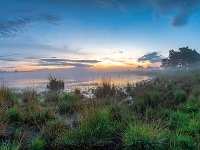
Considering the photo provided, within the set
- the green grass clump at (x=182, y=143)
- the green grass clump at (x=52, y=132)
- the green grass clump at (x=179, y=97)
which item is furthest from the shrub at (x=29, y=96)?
the green grass clump at (x=179, y=97)

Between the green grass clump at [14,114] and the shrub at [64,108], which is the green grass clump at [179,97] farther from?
the green grass clump at [14,114]

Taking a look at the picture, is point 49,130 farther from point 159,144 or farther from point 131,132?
point 159,144

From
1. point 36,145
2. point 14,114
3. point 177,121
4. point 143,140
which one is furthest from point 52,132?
point 177,121

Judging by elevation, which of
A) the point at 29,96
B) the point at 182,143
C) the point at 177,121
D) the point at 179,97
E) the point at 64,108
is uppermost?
the point at 29,96

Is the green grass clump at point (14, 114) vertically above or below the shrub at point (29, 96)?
below

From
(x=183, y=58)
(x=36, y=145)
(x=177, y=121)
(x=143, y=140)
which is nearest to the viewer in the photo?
(x=143, y=140)

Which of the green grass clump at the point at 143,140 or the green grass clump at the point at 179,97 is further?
the green grass clump at the point at 179,97

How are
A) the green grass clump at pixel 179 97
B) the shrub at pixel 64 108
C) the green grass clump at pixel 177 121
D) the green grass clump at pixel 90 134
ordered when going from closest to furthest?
1. the green grass clump at pixel 90 134
2. the green grass clump at pixel 177 121
3. the shrub at pixel 64 108
4. the green grass clump at pixel 179 97

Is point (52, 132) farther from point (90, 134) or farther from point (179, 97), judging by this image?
point (179, 97)

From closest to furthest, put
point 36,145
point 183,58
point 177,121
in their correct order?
point 36,145 → point 177,121 → point 183,58

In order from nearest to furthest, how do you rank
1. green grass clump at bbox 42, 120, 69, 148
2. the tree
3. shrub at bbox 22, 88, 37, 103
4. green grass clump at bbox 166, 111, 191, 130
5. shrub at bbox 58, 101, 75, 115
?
green grass clump at bbox 42, 120, 69, 148, green grass clump at bbox 166, 111, 191, 130, shrub at bbox 58, 101, 75, 115, shrub at bbox 22, 88, 37, 103, the tree

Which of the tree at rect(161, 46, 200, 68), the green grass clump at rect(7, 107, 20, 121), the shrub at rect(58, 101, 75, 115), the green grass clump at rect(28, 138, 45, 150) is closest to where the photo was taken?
the green grass clump at rect(28, 138, 45, 150)

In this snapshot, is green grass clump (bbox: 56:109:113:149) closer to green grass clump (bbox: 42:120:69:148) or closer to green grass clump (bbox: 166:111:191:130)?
A: green grass clump (bbox: 42:120:69:148)

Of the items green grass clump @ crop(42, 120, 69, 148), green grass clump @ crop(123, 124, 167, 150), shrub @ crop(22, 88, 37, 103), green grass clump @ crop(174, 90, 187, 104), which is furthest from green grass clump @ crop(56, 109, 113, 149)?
green grass clump @ crop(174, 90, 187, 104)
